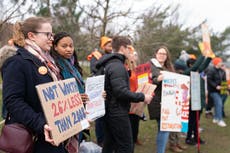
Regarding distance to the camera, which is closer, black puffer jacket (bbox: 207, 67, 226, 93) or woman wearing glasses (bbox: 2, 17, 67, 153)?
woman wearing glasses (bbox: 2, 17, 67, 153)

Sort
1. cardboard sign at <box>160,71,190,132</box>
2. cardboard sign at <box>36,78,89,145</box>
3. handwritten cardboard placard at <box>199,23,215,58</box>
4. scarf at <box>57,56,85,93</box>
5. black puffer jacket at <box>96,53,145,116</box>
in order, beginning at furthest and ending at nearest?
handwritten cardboard placard at <box>199,23,215,58</box>
cardboard sign at <box>160,71,190,132</box>
black puffer jacket at <box>96,53,145,116</box>
scarf at <box>57,56,85,93</box>
cardboard sign at <box>36,78,89,145</box>

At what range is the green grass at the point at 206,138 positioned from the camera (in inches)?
241

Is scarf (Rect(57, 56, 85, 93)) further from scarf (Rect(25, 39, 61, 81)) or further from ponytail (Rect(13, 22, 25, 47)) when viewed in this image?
ponytail (Rect(13, 22, 25, 47))

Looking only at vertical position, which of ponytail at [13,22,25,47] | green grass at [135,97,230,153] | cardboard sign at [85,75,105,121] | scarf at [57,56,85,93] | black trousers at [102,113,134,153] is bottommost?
green grass at [135,97,230,153]

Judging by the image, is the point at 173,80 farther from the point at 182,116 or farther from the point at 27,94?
the point at 27,94

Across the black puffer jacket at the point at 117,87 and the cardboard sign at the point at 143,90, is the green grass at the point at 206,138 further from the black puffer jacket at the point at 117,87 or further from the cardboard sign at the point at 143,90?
the black puffer jacket at the point at 117,87

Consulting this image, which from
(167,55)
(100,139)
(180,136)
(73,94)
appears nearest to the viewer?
(73,94)

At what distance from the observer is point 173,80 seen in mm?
4770

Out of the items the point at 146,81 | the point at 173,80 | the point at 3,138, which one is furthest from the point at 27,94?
the point at 173,80

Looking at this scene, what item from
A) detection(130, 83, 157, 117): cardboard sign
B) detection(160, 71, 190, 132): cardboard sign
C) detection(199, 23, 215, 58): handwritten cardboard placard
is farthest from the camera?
detection(199, 23, 215, 58): handwritten cardboard placard

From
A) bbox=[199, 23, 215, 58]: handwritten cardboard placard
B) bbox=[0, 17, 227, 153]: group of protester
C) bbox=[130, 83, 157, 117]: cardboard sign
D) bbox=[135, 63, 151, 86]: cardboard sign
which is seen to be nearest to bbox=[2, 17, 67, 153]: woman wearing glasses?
bbox=[0, 17, 227, 153]: group of protester

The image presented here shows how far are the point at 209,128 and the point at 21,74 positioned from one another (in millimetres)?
6975

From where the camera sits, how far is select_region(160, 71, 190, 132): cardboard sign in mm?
4656

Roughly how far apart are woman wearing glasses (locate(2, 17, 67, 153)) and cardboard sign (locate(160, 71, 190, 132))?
97.7 inches
